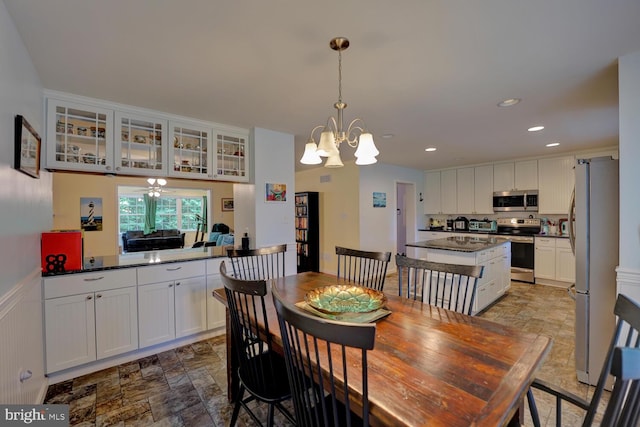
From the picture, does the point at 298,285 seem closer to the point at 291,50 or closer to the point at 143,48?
the point at 291,50

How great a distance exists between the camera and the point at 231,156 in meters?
3.35

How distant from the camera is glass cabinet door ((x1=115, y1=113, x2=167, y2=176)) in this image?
2672mm

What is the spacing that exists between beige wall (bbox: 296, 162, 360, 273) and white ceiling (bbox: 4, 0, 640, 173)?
2.40m

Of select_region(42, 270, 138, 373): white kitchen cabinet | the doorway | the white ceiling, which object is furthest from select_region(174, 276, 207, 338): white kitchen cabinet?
the doorway

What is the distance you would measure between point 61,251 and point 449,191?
6.54m

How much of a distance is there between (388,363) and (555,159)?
573cm

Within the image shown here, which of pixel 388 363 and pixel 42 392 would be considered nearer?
pixel 388 363

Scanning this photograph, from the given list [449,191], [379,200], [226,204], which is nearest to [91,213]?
[226,204]

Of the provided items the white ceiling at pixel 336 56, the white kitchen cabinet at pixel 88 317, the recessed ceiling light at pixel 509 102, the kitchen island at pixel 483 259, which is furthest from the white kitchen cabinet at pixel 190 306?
the recessed ceiling light at pixel 509 102

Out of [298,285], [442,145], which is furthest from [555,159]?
[298,285]

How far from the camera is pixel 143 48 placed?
5.78 ft

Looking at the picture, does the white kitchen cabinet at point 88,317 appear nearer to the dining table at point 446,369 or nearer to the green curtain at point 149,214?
the dining table at point 446,369

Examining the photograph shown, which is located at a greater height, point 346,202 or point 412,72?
point 412,72

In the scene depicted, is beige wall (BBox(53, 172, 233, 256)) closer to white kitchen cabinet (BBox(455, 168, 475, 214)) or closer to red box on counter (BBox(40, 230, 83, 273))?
red box on counter (BBox(40, 230, 83, 273))
